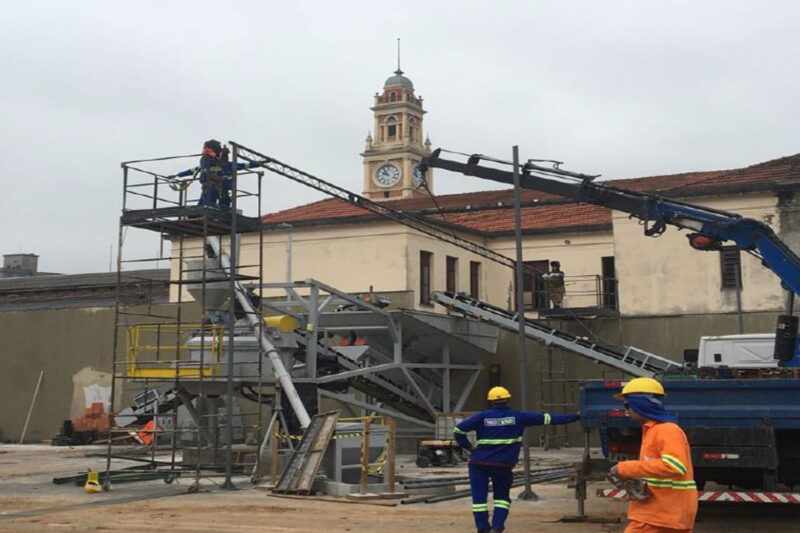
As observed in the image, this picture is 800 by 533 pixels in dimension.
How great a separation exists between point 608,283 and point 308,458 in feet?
58.3

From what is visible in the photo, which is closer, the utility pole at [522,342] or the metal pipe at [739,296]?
the utility pole at [522,342]

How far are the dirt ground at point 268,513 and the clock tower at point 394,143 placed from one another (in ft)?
282

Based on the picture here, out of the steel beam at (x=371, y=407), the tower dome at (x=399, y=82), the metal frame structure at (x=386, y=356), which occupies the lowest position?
the steel beam at (x=371, y=407)

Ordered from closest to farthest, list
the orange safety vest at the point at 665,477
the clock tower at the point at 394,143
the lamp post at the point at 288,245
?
the orange safety vest at the point at 665,477 < the lamp post at the point at 288,245 < the clock tower at the point at 394,143

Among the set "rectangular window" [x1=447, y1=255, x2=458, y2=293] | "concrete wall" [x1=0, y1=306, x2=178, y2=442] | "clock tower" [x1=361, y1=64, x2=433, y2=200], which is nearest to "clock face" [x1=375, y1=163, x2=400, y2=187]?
"clock tower" [x1=361, y1=64, x2=433, y2=200]

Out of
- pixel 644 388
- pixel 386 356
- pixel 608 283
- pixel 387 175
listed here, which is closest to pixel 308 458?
pixel 386 356

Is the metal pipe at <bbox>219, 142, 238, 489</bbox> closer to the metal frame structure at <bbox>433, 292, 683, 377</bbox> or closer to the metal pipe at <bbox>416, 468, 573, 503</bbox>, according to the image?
the metal pipe at <bbox>416, 468, 573, 503</bbox>

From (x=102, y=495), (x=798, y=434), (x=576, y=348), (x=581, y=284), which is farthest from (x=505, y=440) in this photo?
(x=581, y=284)

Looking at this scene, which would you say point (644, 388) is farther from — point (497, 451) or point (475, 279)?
point (475, 279)

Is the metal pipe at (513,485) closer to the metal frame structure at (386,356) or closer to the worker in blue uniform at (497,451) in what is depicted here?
the worker in blue uniform at (497,451)

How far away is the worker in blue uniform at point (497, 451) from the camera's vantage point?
10359mm

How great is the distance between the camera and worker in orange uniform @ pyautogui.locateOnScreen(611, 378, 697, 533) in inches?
244

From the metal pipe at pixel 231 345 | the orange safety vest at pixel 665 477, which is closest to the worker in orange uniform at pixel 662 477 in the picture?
the orange safety vest at pixel 665 477

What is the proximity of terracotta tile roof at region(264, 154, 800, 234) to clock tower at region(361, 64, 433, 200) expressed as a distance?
63.5 meters
